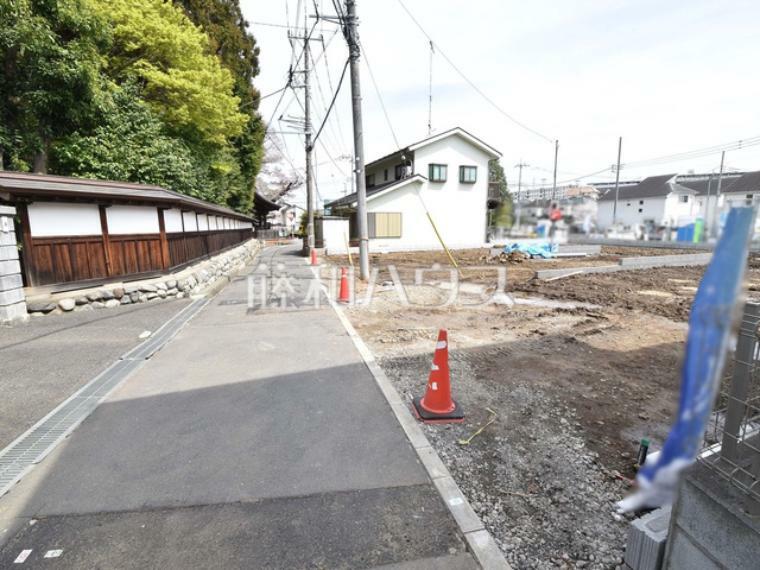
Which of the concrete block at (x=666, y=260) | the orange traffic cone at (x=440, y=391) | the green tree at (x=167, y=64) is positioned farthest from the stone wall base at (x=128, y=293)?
the concrete block at (x=666, y=260)

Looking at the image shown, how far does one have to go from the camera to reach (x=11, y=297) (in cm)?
667

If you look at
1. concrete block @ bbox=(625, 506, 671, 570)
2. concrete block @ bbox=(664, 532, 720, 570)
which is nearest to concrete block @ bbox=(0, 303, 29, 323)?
concrete block @ bbox=(625, 506, 671, 570)

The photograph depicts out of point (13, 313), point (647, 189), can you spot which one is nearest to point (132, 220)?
point (13, 313)

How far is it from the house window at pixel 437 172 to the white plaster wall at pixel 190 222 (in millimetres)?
15307

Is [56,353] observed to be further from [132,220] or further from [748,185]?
[748,185]

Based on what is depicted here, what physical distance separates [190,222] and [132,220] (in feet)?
10.9

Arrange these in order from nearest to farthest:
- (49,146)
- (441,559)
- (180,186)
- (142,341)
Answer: (441,559) < (142,341) < (49,146) < (180,186)

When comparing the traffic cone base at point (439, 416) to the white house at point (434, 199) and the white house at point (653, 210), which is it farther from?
the white house at point (434, 199)

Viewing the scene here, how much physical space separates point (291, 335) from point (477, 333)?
3.23m

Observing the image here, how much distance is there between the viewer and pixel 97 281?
8.30 m

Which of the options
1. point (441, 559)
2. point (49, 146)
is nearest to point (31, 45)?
point (49, 146)

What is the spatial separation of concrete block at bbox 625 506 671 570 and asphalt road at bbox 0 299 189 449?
15.5 feet

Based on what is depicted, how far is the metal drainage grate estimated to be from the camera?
116 inches

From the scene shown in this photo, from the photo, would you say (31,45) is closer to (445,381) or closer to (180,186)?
(180,186)
